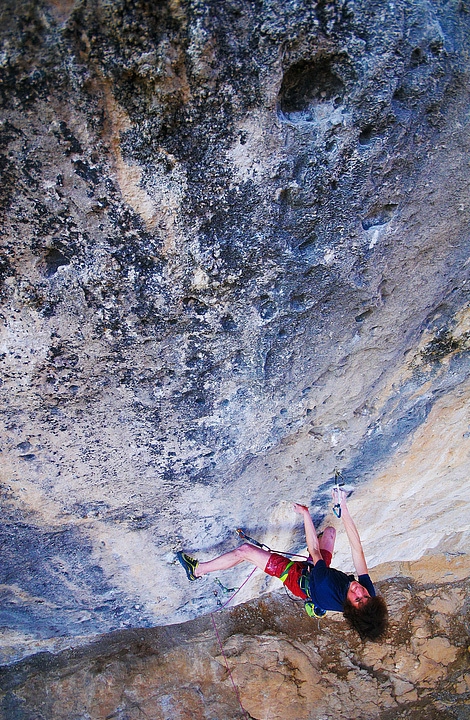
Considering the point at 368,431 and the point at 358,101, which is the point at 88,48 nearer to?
the point at 358,101

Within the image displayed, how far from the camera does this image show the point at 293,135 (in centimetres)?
94

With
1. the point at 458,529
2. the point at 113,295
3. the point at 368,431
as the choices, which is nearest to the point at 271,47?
the point at 113,295

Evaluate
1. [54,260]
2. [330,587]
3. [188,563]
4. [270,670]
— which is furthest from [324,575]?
[54,260]

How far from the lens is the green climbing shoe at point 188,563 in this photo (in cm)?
201

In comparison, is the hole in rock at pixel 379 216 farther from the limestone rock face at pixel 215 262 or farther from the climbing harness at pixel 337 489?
the climbing harness at pixel 337 489

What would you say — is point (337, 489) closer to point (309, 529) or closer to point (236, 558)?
point (309, 529)

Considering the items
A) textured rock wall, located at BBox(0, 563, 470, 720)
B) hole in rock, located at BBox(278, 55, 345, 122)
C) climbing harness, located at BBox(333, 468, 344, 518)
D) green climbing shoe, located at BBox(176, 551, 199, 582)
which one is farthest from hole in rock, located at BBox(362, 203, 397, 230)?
textured rock wall, located at BBox(0, 563, 470, 720)

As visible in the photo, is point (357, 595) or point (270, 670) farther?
point (270, 670)

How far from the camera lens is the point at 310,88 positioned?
0.93 m

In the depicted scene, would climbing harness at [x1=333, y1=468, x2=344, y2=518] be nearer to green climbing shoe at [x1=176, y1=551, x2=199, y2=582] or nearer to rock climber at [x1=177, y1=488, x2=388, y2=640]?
rock climber at [x1=177, y1=488, x2=388, y2=640]

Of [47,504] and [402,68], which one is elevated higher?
[402,68]

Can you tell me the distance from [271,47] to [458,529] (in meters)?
3.03

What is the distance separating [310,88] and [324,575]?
1.78m

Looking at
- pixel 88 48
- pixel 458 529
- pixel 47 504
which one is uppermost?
pixel 88 48
